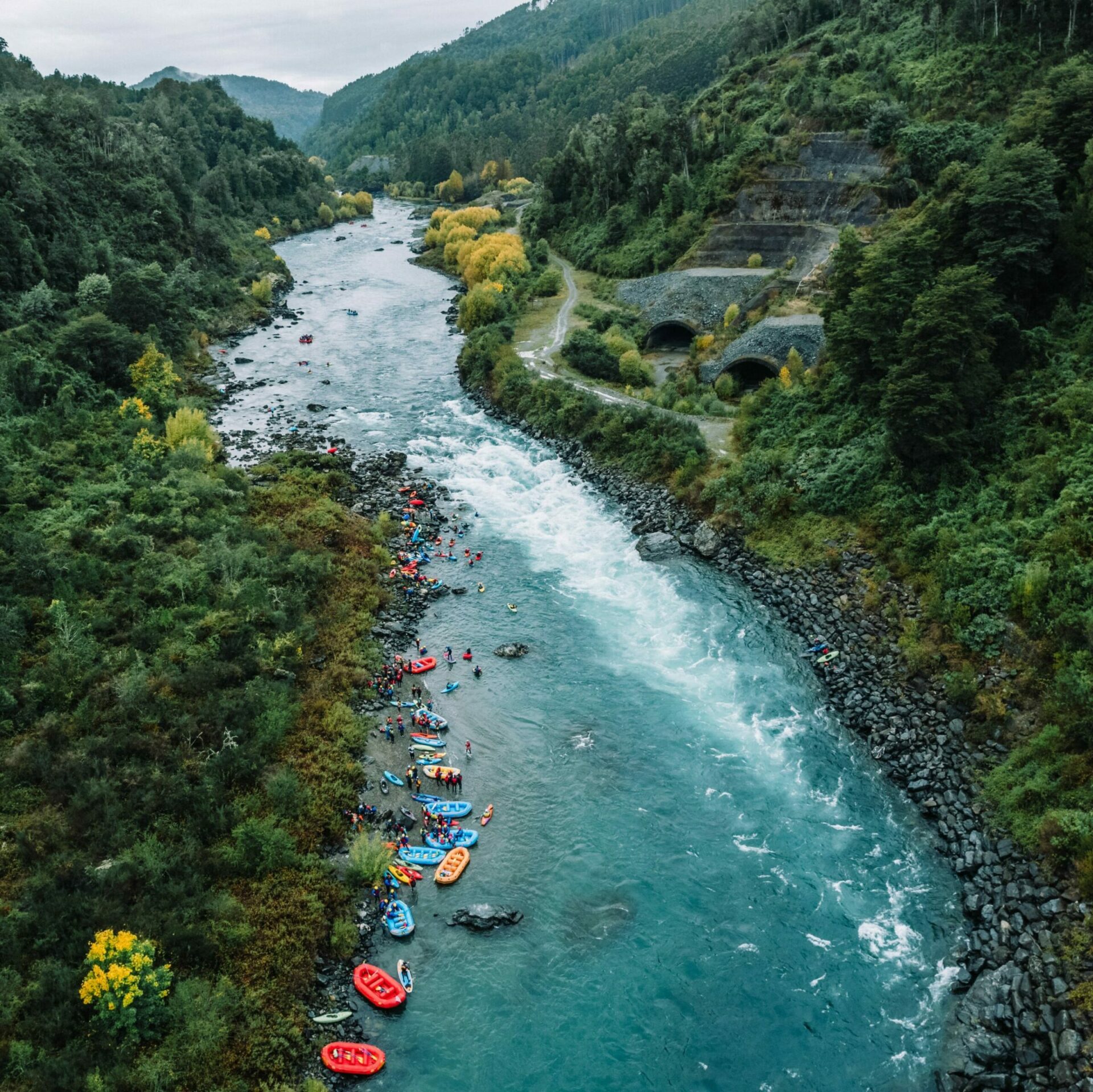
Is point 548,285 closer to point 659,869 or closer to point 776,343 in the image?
point 776,343

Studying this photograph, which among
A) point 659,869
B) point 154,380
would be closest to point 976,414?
point 659,869

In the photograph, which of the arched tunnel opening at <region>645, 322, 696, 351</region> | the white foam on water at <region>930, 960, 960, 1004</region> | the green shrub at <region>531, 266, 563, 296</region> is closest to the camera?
the white foam on water at <region>930, 960, 960, 1004</region>

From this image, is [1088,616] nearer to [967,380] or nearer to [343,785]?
[967,380]

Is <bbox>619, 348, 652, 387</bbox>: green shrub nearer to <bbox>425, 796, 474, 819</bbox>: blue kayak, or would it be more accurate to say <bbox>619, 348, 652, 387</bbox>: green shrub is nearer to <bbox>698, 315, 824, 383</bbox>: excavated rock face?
<bbox>698, 315, 824, 383</bbox>: excavated rock face

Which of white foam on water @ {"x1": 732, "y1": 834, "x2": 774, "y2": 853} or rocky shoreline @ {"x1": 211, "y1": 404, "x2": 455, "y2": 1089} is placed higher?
rocky shoreline @ {"x1": 211, "y1": 404, "x2": 455, "y2": 1089}

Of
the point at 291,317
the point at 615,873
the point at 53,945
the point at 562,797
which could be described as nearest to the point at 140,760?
the point at 53,945

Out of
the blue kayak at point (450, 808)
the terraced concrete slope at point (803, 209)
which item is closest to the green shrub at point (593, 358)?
the terraced concrete slope at point (803, 209)

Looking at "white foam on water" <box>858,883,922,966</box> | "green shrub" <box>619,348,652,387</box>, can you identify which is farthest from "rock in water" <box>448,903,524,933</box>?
"green shrub" <box>619,348,652,387</box>
